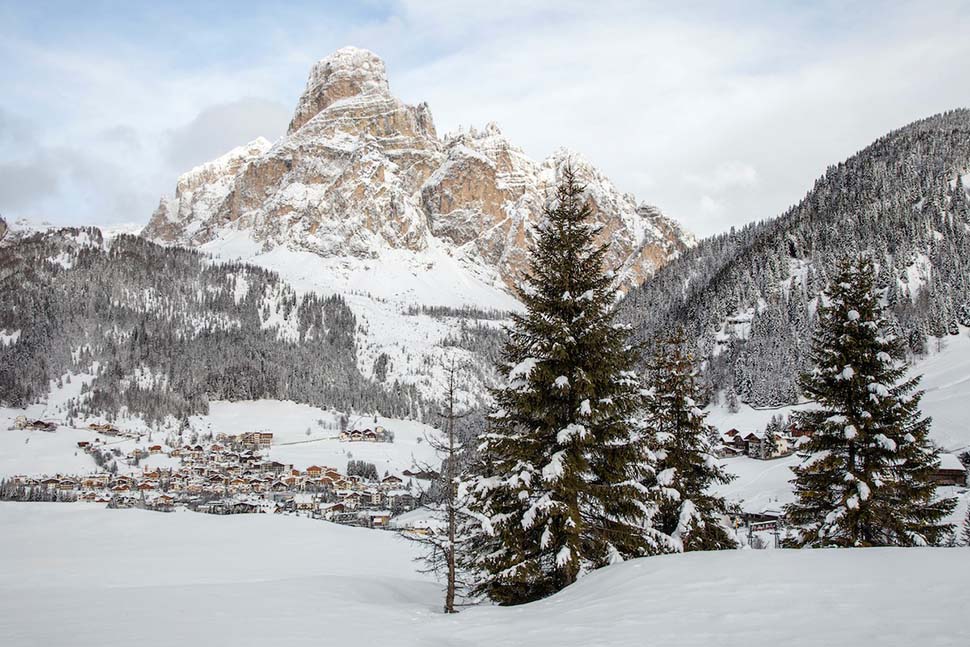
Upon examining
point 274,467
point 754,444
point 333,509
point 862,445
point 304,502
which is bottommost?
point 333,509

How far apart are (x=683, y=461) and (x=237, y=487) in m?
106

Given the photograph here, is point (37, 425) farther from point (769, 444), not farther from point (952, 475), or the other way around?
point (952, 475)

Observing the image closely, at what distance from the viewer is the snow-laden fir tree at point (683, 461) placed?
21125 mm

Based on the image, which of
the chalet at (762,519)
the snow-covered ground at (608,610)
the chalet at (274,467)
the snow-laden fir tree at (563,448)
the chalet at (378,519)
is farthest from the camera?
the chalet at (274,467)

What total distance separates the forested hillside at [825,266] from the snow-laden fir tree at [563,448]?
10926cm

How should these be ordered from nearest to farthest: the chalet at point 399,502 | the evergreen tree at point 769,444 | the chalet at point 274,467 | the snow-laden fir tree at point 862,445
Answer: the snow-laden fir tree at point 862,445 → the evergreen tree at point 769,444 → the chalet at point 399,502 → the chalet at point 274,467

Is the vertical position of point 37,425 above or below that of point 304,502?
above

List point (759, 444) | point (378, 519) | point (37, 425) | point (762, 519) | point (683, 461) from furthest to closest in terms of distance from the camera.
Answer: point (37, 425) < point (378, 519) < point (759, 444) < point (762, 519) < point (683, 461)

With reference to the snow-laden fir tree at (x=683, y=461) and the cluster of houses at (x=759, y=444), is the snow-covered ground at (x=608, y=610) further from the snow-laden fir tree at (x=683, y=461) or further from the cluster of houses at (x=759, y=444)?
the cluster of houses at (x=759, y=444)

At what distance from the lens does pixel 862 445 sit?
19812 mm

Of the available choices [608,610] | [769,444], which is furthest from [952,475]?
[608,610]

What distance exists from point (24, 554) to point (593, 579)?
36855mm

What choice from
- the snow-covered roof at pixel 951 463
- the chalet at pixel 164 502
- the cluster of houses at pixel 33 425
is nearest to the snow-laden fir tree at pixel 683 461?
the snow-covered roof at pixel 951 463

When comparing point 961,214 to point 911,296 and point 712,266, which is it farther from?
point 712,266
